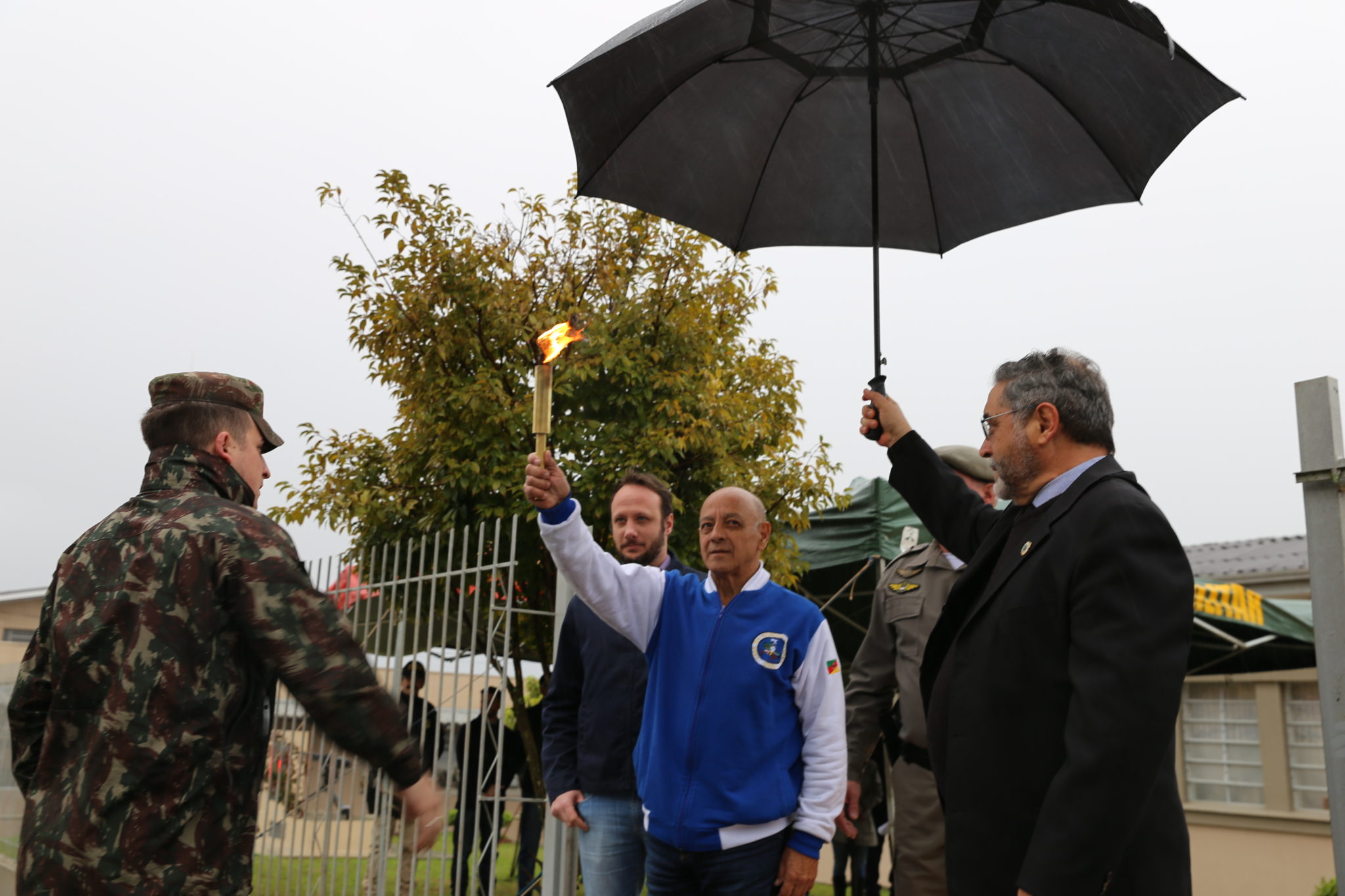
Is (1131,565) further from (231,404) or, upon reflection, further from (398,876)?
(398,876)

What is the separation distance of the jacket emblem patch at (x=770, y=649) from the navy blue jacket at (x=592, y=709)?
46 centimetres

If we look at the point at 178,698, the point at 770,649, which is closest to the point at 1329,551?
the point at 770,649

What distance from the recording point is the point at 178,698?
2416mm

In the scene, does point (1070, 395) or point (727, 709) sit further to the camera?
point (727, 709)

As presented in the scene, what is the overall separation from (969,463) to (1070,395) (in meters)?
1.94

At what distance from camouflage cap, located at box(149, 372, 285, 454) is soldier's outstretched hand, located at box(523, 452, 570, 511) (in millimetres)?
744

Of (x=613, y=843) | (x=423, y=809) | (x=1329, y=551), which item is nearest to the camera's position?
(x=423, y=809)

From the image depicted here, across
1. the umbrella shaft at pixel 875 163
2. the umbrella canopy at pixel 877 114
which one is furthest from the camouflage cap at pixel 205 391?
the umbrella shaft at pixel 875 163

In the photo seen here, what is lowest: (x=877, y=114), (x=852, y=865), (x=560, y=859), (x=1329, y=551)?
(x=852, y=865)

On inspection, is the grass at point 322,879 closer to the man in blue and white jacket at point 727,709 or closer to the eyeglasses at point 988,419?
the man in blue and white jacket at point 727,709

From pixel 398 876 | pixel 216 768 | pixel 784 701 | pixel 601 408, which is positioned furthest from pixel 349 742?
pixel 601 408

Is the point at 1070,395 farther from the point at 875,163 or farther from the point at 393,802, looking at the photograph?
the point at 393,802

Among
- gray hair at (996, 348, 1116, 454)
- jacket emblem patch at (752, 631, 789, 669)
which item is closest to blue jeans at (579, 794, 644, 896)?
jacket emblem patch at (752, 631, 789, 669)

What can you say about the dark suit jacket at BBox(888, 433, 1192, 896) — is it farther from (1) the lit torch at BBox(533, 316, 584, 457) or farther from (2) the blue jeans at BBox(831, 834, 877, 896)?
(2) the blue jeans at BBox(831, 834, 877, 896)
